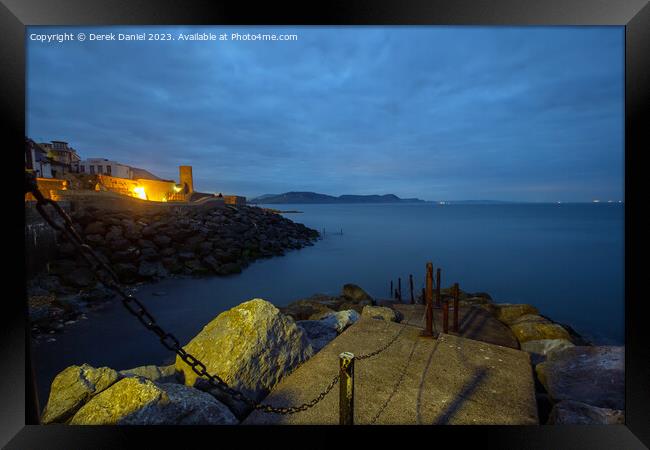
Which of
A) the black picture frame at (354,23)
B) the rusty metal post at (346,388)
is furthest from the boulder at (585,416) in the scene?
the rusty metal post at (346,388)

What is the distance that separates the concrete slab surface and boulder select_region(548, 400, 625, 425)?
0.28m

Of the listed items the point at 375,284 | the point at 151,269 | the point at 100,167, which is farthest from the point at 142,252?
the point at 100,167

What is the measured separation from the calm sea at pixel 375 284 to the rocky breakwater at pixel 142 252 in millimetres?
878

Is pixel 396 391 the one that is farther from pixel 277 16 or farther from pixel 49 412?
pixel 277 16

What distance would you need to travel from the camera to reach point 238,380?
3412 millimetres

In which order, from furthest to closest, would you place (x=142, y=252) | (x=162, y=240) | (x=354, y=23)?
(x=162, y=240), (x=142, y=252), (x=354, y=23)

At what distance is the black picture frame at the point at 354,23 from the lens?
3.03 m

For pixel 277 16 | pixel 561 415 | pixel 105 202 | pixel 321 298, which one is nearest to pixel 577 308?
pixel 321 298

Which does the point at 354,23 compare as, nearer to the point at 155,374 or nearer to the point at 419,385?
the point at 419,385

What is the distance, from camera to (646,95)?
10.2 feet

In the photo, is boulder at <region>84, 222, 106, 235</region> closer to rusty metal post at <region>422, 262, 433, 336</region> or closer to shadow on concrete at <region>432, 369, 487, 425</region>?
rusty metal post at <region>422, 262, 433, 336</region>

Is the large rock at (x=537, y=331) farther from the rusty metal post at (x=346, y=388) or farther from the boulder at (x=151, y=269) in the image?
the boulder at (x=151, y=269)

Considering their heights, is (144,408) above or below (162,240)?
below

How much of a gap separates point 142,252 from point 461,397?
58.2 feet
